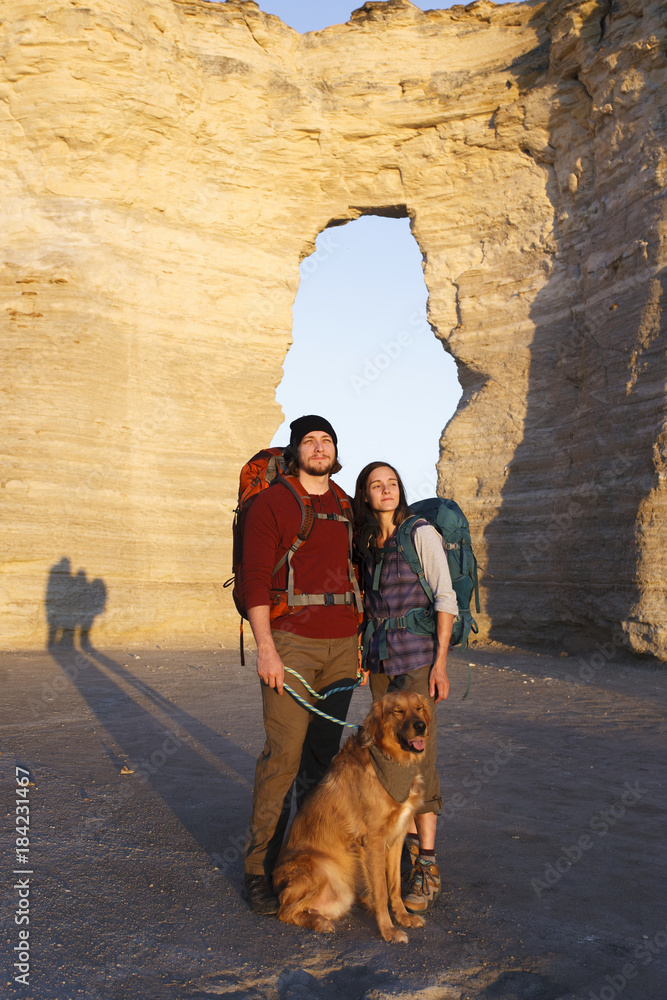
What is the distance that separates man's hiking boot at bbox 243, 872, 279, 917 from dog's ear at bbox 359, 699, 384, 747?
0.82 meters

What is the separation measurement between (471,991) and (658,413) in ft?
33.7

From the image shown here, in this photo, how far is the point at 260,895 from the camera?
3.33 metres

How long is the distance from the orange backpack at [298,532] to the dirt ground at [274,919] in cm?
142

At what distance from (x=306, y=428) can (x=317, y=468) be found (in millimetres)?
233

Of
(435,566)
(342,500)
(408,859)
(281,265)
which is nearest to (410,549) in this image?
(435,566)

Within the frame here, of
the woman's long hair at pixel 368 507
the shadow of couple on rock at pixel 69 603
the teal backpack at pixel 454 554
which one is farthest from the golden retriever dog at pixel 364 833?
the shadow of couple on rock at pixel 69 603

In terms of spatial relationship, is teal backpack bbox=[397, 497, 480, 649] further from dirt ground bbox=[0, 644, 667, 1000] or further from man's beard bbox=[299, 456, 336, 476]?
dirt ground bbox=[0, 644, 667, 1000]

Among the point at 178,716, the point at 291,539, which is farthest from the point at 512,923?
the point at 178,716

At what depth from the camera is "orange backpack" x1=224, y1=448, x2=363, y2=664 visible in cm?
367

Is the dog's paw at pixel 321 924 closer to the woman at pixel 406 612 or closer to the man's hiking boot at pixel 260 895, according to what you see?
the man's hiking boot at pixel 260 895

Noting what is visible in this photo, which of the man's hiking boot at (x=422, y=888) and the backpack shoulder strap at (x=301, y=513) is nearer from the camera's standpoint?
the man's hiking boot at (x=422, y=888)

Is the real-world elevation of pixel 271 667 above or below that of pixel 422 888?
above

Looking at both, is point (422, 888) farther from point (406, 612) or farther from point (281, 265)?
point (281, 265)

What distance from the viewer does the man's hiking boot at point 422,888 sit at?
341 centimetres
